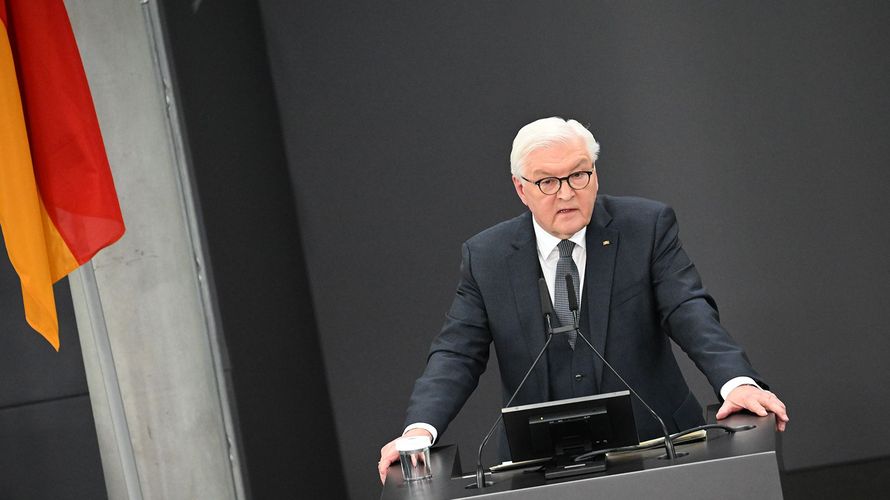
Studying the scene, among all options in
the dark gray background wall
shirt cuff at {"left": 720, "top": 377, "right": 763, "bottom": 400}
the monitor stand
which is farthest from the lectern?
the dark gray background wall

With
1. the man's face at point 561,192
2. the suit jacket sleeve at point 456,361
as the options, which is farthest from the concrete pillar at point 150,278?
the man's face at point 561,192

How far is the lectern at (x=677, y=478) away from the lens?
194cm

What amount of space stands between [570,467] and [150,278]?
2.64 meters

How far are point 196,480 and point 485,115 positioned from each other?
202 cm

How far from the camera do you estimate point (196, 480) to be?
4371 mm

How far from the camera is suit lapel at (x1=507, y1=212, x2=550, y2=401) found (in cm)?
288

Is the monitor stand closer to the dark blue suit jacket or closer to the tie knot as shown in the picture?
the dark blue suit jacket

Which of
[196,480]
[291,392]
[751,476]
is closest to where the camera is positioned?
[751,476]

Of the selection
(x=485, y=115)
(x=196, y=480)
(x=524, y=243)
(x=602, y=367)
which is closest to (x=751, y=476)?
(x=602, y=367)

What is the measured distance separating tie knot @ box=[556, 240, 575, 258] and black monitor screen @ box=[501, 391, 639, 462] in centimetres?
74

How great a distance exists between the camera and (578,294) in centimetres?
290

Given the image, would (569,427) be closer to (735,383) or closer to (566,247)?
(735,383)

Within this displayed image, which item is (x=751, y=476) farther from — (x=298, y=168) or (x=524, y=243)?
(x=298, y=168)

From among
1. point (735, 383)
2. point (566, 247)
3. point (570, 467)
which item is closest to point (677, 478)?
point (570, 467)
